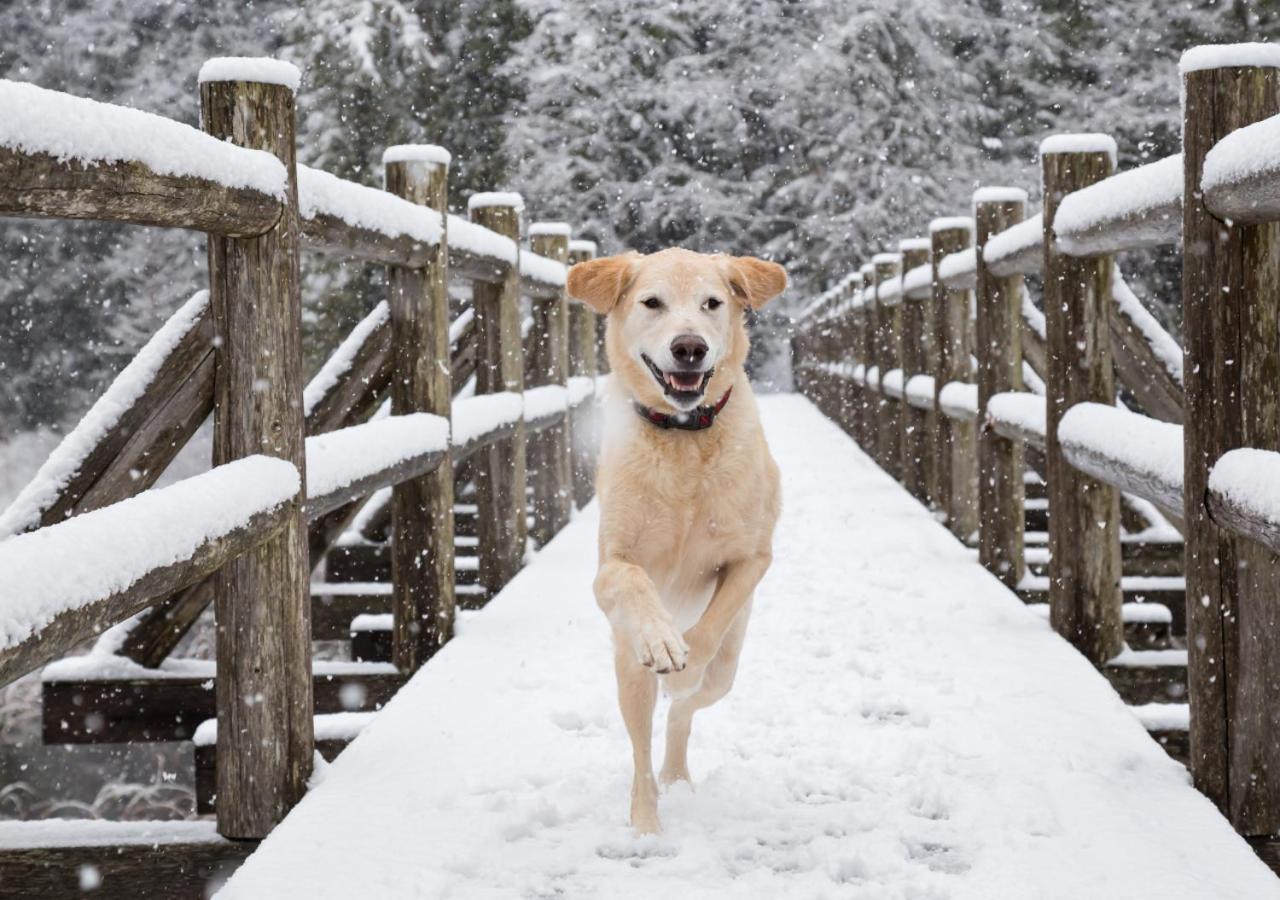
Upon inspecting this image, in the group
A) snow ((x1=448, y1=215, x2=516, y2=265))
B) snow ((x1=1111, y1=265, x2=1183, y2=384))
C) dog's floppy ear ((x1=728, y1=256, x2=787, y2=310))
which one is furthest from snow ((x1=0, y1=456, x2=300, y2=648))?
snow ((x1=1111, y1=265, x2=1183, y2=384))

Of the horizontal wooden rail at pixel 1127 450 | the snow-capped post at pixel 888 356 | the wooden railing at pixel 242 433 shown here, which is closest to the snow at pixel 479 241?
the wooden railing at pixel 242 433

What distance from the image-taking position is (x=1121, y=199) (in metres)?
4.21

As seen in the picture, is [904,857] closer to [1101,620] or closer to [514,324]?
[1101,620]

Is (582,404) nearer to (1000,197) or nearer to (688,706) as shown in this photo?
(1000,197)

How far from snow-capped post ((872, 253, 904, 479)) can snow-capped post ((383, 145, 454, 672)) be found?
6.22 metres

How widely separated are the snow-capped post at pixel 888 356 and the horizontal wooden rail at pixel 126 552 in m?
8.27

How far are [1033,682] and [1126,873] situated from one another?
1539 mm

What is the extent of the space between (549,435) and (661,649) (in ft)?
A: 18.3

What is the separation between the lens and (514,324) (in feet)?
23.6

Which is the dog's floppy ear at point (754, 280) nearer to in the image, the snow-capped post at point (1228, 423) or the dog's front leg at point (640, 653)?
the dog's front leg at point (640, 653)

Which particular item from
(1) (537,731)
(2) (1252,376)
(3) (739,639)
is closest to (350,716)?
(1) (537,731)

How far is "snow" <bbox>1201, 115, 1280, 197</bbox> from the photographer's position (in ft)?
9.34

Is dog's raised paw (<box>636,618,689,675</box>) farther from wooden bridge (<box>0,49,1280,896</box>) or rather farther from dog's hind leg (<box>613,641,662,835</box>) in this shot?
wooden bridge (<box>0,49,1280,896</box>)

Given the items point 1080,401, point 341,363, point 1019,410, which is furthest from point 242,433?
point 1019,410
